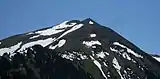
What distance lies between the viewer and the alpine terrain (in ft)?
411

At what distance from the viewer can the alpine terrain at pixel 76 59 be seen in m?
125

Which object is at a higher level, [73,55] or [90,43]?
[90,43]

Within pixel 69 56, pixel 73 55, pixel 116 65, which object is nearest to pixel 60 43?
pixel 73 55

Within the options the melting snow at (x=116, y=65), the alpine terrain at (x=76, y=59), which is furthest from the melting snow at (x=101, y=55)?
the melting snow at (x=116, y=65)

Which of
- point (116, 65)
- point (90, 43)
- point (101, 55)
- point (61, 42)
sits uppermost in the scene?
point (61, 42)

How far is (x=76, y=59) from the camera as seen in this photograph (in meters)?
148

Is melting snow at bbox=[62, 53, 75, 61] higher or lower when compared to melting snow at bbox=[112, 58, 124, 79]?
higher

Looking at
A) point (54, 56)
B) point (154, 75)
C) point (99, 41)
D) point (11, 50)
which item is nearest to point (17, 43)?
point (11, 50)

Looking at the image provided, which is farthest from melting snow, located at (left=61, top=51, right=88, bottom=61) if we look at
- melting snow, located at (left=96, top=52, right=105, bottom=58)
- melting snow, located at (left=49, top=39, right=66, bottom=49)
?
melting snow, located at (left=49, top=39, right=66, bottom=49)

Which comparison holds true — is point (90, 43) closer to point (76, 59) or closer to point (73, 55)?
point (73, 55)

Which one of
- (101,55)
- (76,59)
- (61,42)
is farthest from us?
(61,42)

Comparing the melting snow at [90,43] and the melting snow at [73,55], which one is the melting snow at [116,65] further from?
the melting snow at [90,43]

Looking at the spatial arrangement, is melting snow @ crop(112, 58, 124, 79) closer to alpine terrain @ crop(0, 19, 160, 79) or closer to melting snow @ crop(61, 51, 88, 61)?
alpine terrain @ crop(0, 19, 160, 79)

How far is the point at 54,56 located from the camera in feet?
458
